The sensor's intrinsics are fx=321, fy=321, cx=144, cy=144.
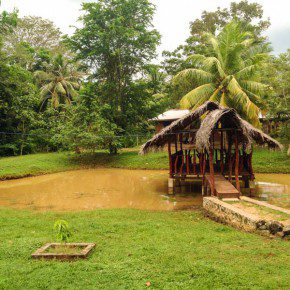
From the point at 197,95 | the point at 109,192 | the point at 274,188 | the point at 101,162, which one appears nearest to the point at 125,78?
the point at 101,162

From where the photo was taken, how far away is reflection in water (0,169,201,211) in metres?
11.0

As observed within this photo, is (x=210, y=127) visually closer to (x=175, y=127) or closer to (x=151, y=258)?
(x=175, y=127)

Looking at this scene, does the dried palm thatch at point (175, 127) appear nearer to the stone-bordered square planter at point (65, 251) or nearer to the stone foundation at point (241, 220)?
the stone foundation at point (241, 220)

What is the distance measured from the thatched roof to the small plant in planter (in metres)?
5.10

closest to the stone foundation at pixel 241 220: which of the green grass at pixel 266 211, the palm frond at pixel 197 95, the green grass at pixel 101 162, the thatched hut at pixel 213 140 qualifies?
the green grass at pixel 266 211

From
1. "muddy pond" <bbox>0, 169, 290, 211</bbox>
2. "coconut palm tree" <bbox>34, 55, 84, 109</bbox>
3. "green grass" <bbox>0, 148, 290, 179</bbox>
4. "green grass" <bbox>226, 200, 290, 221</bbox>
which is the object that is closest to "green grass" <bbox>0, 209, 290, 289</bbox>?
"green grass" <bbox>226, 200, 290, 221</bbox>

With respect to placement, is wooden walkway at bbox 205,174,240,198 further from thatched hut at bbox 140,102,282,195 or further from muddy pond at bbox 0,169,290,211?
muddy pond at bbox 0,169,290,211

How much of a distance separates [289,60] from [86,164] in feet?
45.6

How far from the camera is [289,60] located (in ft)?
58.1

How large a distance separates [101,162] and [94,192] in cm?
869

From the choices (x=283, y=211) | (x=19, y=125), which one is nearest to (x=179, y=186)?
(x=283, y=211)

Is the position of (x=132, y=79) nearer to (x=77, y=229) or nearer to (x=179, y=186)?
(x=179, y=186)

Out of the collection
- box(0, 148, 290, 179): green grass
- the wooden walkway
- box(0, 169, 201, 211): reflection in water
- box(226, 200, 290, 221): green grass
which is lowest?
box(0, 169, 201, 211): reflection in water

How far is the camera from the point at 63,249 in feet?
18.6
